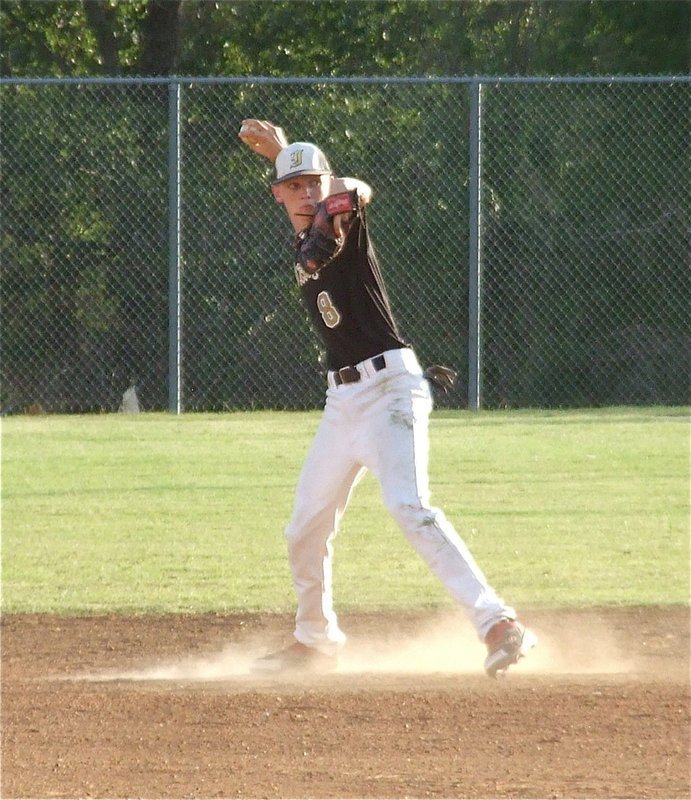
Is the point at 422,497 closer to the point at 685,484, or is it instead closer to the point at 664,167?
the point at 685,484

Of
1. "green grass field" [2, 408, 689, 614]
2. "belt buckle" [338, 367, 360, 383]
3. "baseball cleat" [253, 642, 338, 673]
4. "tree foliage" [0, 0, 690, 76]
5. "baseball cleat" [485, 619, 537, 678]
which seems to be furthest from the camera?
"tree foliage" [0, 0, 690, 76]

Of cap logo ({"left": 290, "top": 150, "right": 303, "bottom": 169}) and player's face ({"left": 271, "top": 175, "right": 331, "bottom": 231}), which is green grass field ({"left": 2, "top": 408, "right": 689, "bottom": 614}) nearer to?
player's face ({"left": 271, "top": 175, "right": 331, "bottom": 231})

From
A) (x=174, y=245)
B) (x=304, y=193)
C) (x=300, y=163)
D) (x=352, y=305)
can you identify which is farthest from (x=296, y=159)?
(x=174, y=245)

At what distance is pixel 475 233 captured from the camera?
1471 cm

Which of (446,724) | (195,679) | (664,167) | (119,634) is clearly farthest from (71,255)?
(446,724)

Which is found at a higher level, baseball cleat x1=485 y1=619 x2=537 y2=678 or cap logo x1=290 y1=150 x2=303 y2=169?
cap logo x1=290 y1=150 x2=303 y2=169

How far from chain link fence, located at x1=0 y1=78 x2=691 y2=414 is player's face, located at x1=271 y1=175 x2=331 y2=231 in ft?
31.0

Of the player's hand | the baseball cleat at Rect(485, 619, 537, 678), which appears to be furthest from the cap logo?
the baseball cleat at Rect(485, 619, 537, 678)

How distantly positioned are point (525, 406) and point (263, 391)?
2760mm

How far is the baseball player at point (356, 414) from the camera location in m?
5.62

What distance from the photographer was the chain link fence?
1560cm

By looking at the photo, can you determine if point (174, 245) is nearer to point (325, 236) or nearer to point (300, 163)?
point (300, 163)

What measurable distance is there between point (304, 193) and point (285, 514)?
461cm

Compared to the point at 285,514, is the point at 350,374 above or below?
above
